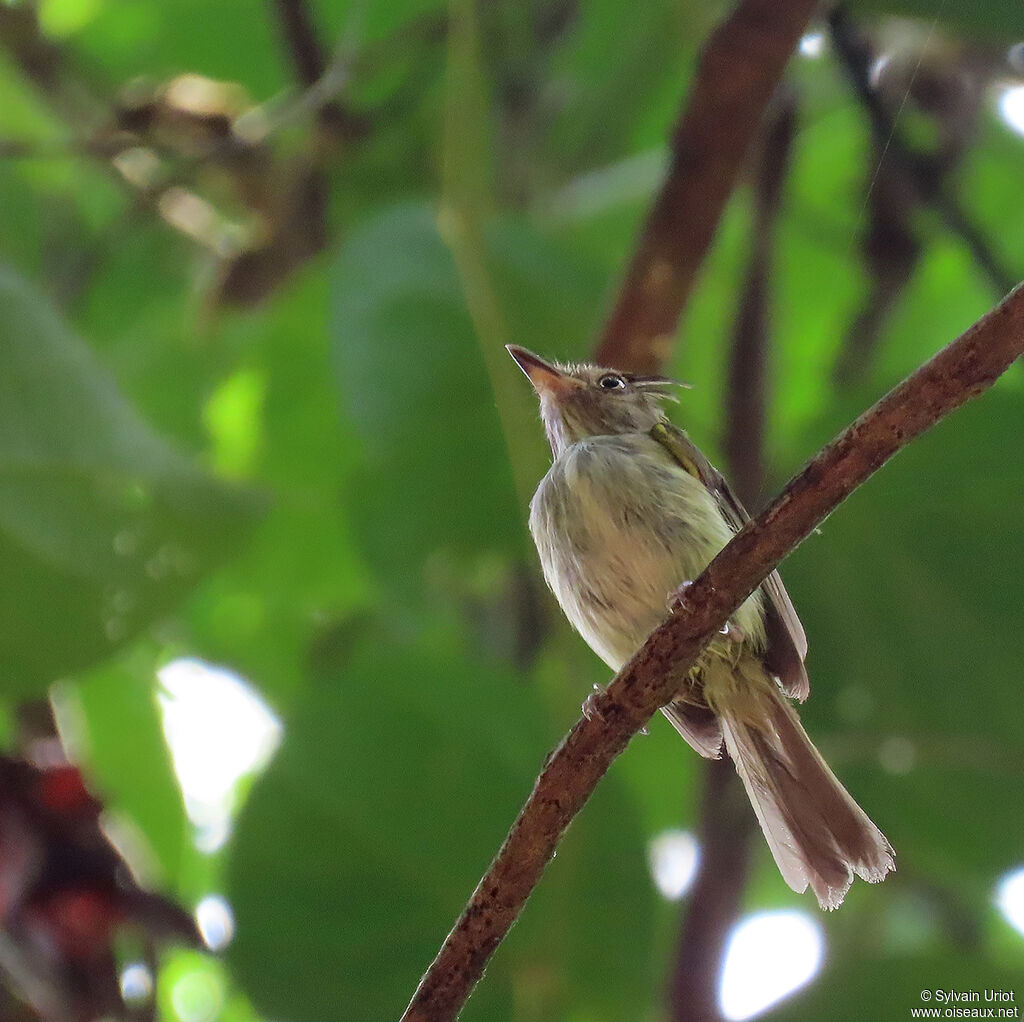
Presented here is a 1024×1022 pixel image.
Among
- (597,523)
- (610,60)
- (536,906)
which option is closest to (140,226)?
(610,60)

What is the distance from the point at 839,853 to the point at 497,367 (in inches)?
41.1

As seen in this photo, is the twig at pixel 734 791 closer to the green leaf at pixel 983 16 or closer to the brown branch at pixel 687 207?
the brown branch at pixel 687 207

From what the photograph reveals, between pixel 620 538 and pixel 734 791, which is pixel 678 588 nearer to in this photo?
pixel 620 538

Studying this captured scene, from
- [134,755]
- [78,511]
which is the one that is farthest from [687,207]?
[134,755]

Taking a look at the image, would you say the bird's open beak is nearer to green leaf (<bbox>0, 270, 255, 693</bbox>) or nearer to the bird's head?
the bird's head

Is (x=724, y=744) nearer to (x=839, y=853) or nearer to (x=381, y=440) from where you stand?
(x=839, y=853)

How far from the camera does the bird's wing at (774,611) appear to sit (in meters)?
1.53

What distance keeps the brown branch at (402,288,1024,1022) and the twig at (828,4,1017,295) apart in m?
0.94

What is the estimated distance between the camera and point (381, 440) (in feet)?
7.33

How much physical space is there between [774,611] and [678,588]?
259 mm

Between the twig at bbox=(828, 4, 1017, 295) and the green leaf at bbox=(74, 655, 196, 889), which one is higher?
the twig at bbox=(828, 4, 1017, 295)

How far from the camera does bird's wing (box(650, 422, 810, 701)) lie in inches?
60.1

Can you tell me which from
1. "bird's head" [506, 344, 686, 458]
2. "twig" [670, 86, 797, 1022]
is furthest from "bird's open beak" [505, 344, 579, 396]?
"twig" [670, 86, 797, 1022]

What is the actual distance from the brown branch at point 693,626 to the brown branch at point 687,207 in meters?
1.03
